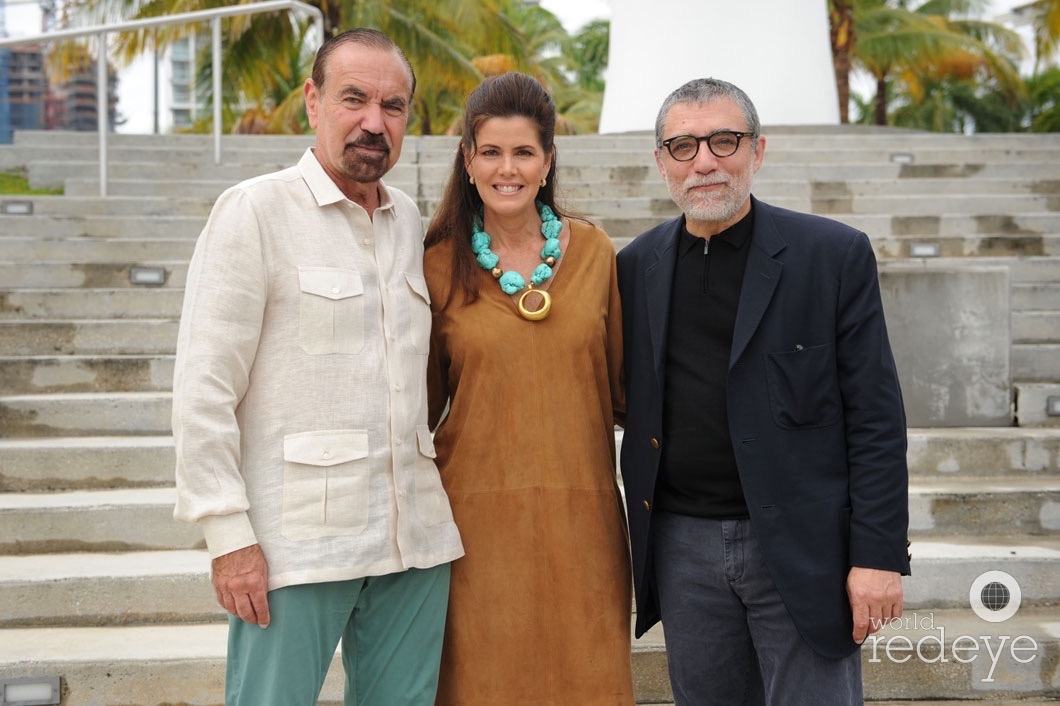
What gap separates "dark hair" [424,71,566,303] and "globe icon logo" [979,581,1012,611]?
7.40 ft

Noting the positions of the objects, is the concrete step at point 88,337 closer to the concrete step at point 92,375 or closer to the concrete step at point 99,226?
the concrete step at point 92,375

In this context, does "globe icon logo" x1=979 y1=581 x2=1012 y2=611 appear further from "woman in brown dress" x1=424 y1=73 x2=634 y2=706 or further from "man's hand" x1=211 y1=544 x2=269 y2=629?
"man's hand" x1=211 y1=544 x2=269 y2=629

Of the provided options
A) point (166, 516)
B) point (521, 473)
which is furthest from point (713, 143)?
point (166, 516)

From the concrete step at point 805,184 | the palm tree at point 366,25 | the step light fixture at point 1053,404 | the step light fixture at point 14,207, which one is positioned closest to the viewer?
the step light fixture at point 1053,404

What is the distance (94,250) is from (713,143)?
14.0 feet

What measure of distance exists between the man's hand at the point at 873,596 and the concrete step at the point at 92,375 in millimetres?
3384

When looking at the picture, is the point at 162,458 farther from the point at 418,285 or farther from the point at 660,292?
the point at 660,292

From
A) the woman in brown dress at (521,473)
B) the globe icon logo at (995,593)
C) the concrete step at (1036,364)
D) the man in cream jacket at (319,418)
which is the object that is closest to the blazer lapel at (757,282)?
the woman in brown dress at (521,473)

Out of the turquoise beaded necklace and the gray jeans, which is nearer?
the gray jeans

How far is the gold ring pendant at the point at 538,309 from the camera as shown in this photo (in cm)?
259

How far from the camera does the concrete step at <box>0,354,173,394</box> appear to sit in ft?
15.4

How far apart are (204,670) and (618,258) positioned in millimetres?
1910

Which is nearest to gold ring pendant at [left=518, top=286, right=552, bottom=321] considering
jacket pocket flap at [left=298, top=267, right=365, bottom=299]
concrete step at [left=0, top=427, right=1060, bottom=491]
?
jacket pocket flap at [left=298, top=267, right=365, bottom=299]

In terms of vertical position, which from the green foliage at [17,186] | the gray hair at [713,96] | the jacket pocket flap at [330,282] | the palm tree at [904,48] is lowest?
the jacket pocket flap at [330,282]
